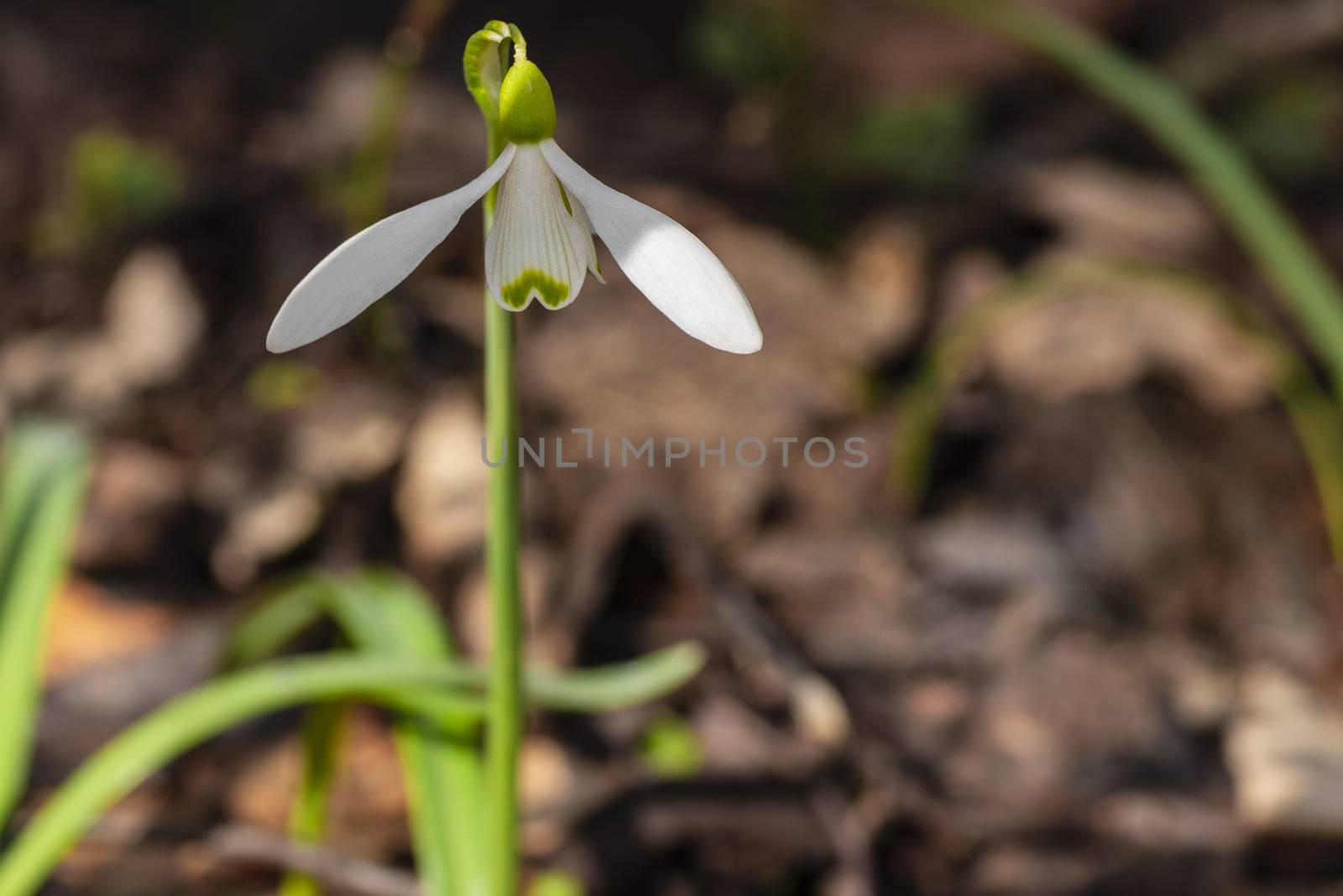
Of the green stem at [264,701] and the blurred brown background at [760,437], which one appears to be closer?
the green stem at [264,701]

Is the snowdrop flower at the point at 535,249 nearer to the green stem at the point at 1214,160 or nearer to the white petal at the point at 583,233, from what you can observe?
the white petal at the point at 583,233

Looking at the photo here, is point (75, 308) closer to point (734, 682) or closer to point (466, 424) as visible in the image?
point (466, 424)

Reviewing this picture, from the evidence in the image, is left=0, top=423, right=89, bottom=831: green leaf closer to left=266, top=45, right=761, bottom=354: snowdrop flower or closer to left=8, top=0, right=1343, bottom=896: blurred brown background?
left=8, top=0, right=1343, bottom=896: blurred brown background

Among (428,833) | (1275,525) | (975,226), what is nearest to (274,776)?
(428,833)

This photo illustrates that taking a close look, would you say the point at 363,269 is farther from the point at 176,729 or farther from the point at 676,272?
the point at 176,729

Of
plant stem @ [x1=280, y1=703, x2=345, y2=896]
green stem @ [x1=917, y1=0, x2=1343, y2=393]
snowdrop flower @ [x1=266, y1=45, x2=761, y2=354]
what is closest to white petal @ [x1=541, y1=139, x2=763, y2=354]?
snowdrop flower @ [x1=266, y1=45, x2=761, y2=354]

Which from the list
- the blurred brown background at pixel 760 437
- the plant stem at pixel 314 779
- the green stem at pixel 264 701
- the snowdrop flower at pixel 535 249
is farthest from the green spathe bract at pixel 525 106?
the blurred brown background at pixel 760 437
